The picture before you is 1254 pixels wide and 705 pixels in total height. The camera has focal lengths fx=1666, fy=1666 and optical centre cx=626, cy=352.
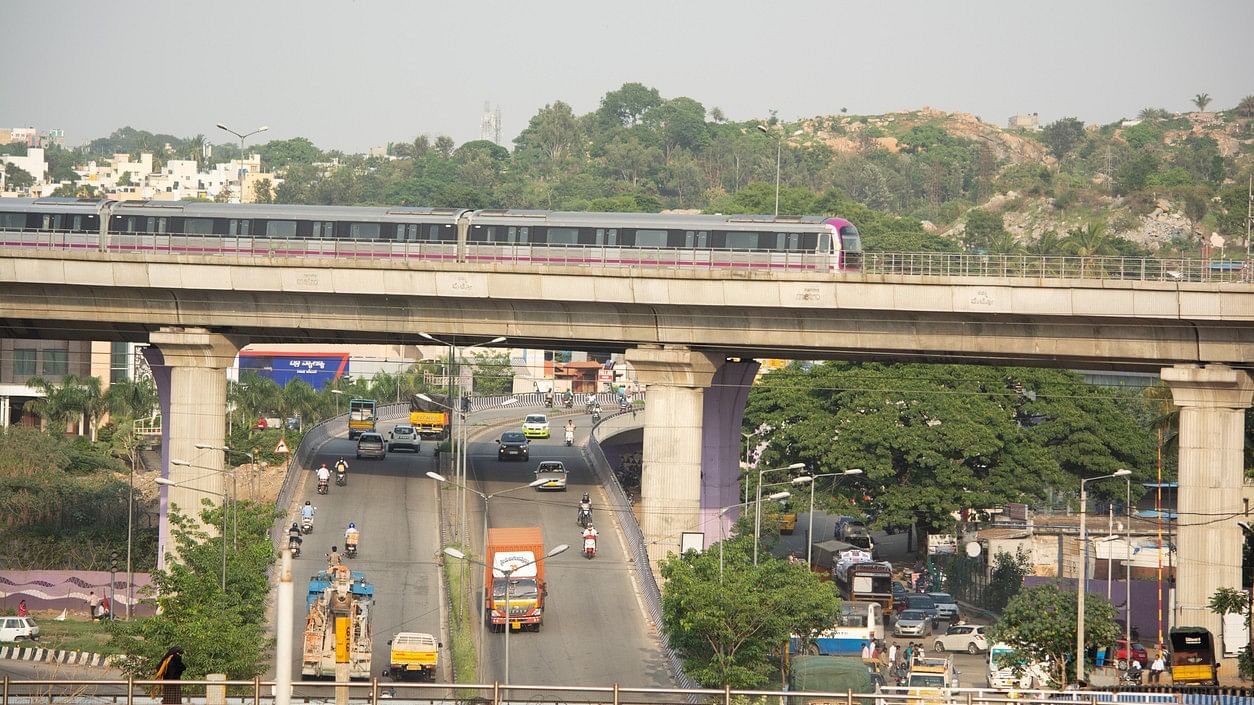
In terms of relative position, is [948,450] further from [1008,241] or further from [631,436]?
[1008,241]

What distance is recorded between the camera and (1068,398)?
9662cm

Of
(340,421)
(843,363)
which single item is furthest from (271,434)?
(843,363)

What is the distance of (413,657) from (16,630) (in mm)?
22990

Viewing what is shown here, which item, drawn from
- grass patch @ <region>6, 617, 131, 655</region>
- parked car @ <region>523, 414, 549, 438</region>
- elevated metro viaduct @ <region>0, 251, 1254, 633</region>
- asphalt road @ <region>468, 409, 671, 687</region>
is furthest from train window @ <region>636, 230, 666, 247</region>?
parked car @ <region>523, 414, 549, 438</region>

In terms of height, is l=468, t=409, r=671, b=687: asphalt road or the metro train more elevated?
the metro train

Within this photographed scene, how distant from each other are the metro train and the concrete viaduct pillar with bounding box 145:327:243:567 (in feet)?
12.9

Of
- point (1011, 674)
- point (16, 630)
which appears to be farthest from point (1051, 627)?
point (16, 630)

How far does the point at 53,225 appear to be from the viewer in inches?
2938

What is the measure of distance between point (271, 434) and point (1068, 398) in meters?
55.6

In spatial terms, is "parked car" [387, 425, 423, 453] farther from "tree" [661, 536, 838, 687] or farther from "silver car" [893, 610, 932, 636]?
"tree" [661, 536, 838, 687]

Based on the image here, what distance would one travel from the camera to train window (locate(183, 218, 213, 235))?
7350 cm

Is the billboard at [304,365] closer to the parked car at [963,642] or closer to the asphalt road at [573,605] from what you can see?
the asphalt road at [573,605]

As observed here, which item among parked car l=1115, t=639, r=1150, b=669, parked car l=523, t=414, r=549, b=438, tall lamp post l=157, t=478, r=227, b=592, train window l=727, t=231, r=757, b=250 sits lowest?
parked car l=1115, t=639, r=1150, b=669

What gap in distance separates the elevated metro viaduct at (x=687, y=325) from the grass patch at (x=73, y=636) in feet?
22.0
